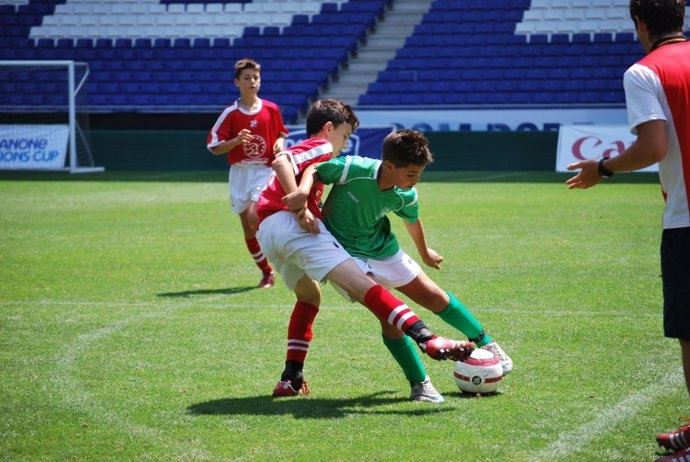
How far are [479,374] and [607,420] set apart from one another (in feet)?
2.52

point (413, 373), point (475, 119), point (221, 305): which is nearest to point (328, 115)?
point (413, 373)

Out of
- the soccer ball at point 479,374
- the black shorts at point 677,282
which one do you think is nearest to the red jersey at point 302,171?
the soccer ball at point 479,374

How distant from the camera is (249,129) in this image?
10.5m

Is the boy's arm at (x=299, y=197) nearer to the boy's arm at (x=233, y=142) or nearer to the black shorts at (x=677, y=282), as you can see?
the black shorts at (x=677, y=282)

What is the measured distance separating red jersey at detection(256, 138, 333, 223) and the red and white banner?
16.4 metres

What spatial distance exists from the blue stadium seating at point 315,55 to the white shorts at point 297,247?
827 inches

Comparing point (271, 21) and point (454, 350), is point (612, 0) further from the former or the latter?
point (454, 350)

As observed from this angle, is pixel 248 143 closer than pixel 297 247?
No

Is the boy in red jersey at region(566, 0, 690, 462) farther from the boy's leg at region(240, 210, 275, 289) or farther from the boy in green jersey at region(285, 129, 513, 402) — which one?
the boy's leg at region(240, 210, 275, 289)

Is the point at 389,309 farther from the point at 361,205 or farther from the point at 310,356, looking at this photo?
the point at 310,356

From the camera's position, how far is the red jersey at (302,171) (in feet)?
18.1

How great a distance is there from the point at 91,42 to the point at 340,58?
8061 millimetres

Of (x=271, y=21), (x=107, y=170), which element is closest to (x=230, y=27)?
(x=271, y=21)

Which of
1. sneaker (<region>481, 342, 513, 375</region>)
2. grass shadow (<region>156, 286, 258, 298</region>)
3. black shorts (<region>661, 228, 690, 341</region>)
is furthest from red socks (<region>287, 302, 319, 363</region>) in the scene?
grass shadow (<region>156, 286, 258, 298</region>)
